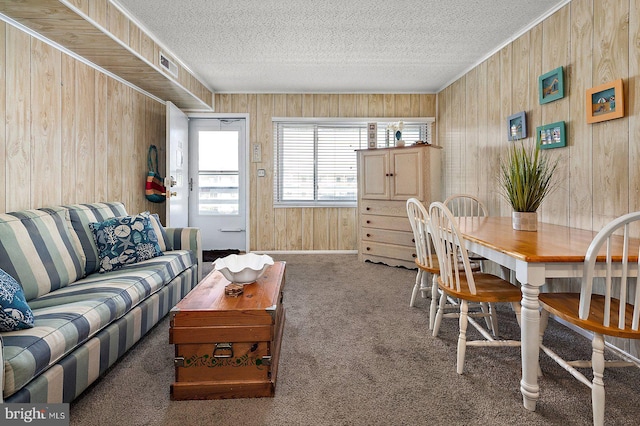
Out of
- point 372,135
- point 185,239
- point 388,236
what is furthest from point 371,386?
point 372,135

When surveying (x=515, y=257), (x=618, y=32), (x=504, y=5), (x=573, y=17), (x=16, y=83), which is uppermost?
(x=504, y=5)

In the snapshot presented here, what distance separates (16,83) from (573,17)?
3905 millimetres

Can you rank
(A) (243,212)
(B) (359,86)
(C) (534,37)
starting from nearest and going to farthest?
(C) (534,37) < (B) (359,86) < (A) (243,212)

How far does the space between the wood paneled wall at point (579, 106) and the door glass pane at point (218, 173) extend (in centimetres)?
335

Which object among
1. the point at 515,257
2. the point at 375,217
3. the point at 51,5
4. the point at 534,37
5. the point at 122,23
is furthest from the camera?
the point at 375,217

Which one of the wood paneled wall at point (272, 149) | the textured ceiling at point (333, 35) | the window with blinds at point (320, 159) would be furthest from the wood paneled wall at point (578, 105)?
the window with blinds at point (320, 159)

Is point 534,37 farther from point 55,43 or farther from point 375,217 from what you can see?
point 55,43

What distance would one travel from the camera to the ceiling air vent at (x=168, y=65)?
3393 millimetres

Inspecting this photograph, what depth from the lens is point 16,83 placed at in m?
2.29

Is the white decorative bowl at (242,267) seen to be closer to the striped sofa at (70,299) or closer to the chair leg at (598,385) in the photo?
the striped sofa at (70,299)

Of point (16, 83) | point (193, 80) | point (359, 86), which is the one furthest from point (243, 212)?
point (16, 83)

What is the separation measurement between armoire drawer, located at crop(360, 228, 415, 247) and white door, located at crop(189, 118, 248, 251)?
182 centimetres

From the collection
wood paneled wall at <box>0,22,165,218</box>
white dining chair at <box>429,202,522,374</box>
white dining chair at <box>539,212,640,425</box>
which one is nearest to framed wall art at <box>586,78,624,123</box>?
white dining chair at <box>539,212,640,425</box>

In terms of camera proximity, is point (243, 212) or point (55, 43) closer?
point (55, 43)
